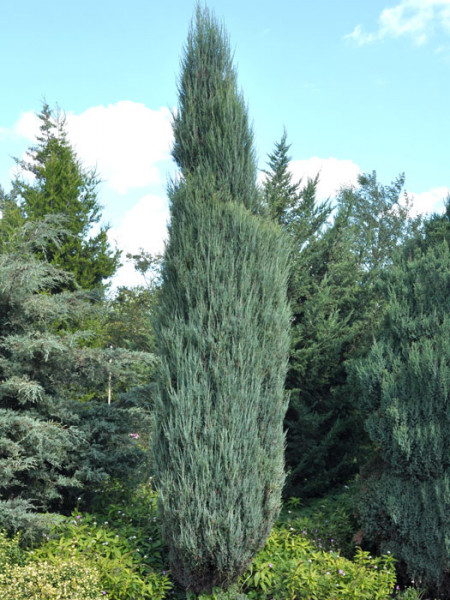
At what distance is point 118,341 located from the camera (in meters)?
13.4

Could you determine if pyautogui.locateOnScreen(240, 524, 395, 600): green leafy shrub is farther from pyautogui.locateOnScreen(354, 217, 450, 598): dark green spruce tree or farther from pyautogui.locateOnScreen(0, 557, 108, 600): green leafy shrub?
pyautogui.locateOnScreen(0, 557, 108, 600): green leafy shrub

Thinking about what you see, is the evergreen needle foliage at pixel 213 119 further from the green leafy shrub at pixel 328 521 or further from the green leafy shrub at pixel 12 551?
the green leafy shrub at pixel 12 551

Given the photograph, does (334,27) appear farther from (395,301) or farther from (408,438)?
(408,438)

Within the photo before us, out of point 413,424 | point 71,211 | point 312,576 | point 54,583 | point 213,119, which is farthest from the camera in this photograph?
point 71,211

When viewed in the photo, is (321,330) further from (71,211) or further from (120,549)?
(71,211)

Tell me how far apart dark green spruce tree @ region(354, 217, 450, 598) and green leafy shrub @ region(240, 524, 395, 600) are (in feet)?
1.13

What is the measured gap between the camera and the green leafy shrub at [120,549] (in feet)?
13.7

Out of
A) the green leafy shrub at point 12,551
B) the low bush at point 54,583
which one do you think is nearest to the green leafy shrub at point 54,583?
the low bush at point 54,583

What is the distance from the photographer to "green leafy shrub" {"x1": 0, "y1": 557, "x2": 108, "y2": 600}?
381 cm

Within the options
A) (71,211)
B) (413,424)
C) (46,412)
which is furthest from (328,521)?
(71,211)

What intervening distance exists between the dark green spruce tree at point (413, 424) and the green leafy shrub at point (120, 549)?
7.38 feet

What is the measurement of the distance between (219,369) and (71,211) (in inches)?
225

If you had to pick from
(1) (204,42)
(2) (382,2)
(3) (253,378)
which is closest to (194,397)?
(3) (253,378)

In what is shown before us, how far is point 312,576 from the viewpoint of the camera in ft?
13.7
